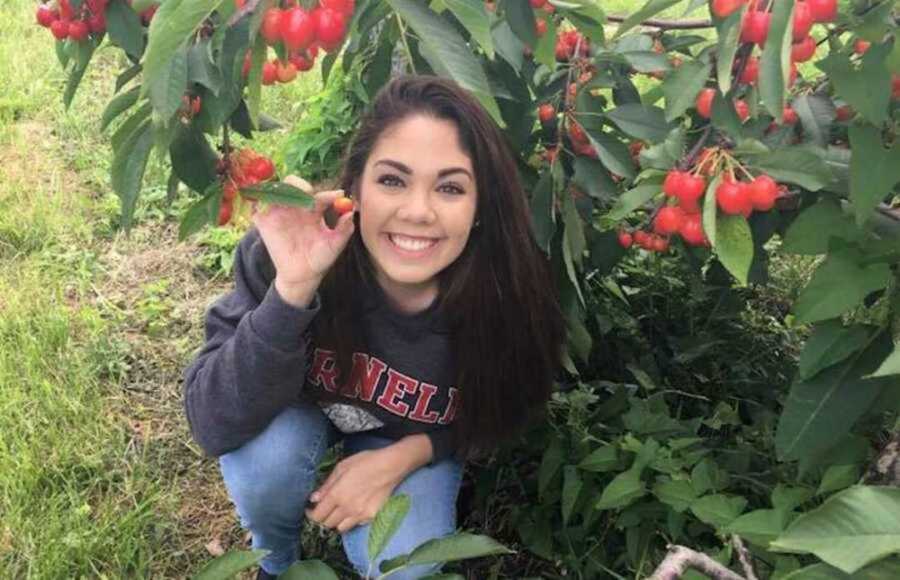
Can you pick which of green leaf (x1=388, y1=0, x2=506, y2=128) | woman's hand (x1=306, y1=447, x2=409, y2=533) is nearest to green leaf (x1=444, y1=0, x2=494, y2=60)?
green leaf (x1=388, y1=0, x2=506, y2=128)

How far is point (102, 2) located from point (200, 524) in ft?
3.96

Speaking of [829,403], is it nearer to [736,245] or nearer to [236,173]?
[736,245]

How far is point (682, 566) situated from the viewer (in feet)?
3.21

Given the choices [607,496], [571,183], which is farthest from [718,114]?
[607,496]

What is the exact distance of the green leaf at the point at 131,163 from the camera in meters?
1.22

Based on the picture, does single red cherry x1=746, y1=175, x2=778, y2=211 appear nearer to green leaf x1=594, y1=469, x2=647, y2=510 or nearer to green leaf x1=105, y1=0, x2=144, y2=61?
green leaf x1=594, y1=469, x2=647, y2=510

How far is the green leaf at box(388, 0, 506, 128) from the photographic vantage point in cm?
95

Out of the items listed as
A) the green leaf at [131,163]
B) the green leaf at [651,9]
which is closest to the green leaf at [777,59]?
the green leaf at [651,9]

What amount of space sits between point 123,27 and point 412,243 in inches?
21.6

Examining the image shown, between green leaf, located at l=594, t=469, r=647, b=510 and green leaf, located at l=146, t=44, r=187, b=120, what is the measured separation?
3.46 feet

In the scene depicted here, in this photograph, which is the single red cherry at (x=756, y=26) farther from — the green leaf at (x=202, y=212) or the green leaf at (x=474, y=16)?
the green leaf at (x=202, y=212)

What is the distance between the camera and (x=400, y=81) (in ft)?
5.24

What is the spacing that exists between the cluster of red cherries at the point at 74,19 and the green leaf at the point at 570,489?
113cm

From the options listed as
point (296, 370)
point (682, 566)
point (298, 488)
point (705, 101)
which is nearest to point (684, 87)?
point (705, 101)
